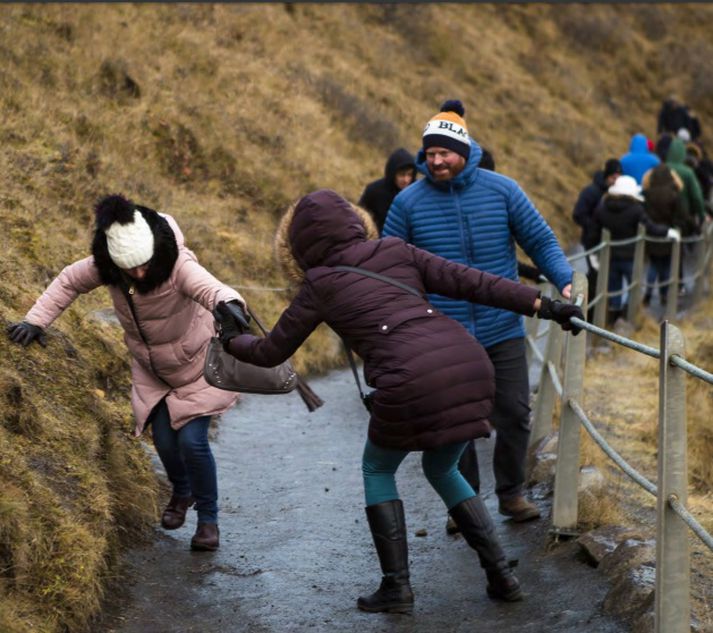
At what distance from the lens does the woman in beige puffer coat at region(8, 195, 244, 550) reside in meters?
5.43

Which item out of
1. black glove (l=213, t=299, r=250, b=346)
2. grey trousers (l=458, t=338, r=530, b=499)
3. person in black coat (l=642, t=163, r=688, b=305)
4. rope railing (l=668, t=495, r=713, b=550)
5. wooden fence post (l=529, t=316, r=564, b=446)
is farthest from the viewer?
person in black coat (l=642, t=163, r=688, b=305)

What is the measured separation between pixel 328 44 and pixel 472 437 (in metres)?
18.6

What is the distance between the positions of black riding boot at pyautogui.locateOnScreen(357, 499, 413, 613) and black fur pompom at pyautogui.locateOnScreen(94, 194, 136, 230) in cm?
163

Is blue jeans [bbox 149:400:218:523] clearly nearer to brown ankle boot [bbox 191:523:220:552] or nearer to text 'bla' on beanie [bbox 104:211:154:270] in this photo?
brown ankle boot [bbox 191:523:220:552]

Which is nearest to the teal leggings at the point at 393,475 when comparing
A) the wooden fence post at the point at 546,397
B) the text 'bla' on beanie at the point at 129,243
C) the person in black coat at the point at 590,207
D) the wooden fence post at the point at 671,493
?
the wooden fence post at the point at 671,493

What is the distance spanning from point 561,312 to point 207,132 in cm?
1079

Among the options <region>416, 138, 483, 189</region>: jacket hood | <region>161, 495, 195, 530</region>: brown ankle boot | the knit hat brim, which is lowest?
<region>161, 495, 195, 530</region>: brown ankle boot

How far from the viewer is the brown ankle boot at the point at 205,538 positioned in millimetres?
6020

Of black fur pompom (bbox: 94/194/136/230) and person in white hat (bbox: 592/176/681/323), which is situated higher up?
black fur pompom (bbox: 94/194/136/230)

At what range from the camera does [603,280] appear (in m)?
12.4

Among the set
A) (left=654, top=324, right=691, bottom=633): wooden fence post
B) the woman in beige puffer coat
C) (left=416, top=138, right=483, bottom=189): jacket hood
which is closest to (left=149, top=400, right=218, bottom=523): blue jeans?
the woman in beige puffer coat

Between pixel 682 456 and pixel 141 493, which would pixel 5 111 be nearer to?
pixel 141 493

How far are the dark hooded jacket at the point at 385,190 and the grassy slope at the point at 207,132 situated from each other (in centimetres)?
153

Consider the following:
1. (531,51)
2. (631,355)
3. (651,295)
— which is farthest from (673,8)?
(631,355)
